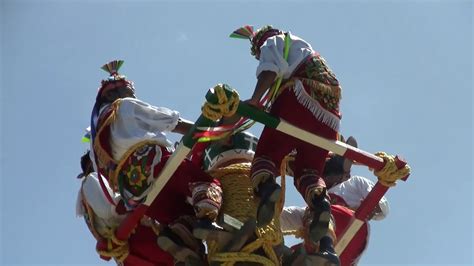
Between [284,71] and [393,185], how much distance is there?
119cm

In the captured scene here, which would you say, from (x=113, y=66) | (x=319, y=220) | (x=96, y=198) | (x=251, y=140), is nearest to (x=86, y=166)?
(x=96, y=198)

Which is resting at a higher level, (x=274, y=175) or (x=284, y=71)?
(x=284, y=71)

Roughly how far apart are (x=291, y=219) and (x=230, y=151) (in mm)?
746

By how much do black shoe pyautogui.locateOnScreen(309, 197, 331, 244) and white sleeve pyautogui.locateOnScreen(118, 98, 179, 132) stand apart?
3.73 ft

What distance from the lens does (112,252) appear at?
266 inches

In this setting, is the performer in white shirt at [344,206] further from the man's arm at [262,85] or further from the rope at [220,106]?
the rope at [220,106]

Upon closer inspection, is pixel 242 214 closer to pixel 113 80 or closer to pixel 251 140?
pixel 251 140

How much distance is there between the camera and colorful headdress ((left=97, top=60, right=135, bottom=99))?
696cm

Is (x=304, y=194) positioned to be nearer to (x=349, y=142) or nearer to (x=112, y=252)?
(x=349, y=142)

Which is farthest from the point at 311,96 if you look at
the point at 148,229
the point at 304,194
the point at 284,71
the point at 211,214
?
the point at 148,229

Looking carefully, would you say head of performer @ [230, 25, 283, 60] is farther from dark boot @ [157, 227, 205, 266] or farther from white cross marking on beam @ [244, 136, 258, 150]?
dark boot @ [157, 227, 205, 266]

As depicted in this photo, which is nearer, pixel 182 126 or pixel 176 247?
pixel 176 247

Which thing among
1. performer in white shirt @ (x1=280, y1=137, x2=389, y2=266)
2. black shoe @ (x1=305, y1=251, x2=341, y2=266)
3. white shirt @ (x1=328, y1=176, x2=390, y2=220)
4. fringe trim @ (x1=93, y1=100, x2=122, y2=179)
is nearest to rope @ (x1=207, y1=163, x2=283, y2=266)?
black shoe @ (x1=305, y1=251, x2=341, y2=266)

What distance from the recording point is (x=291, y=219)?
7.22m
